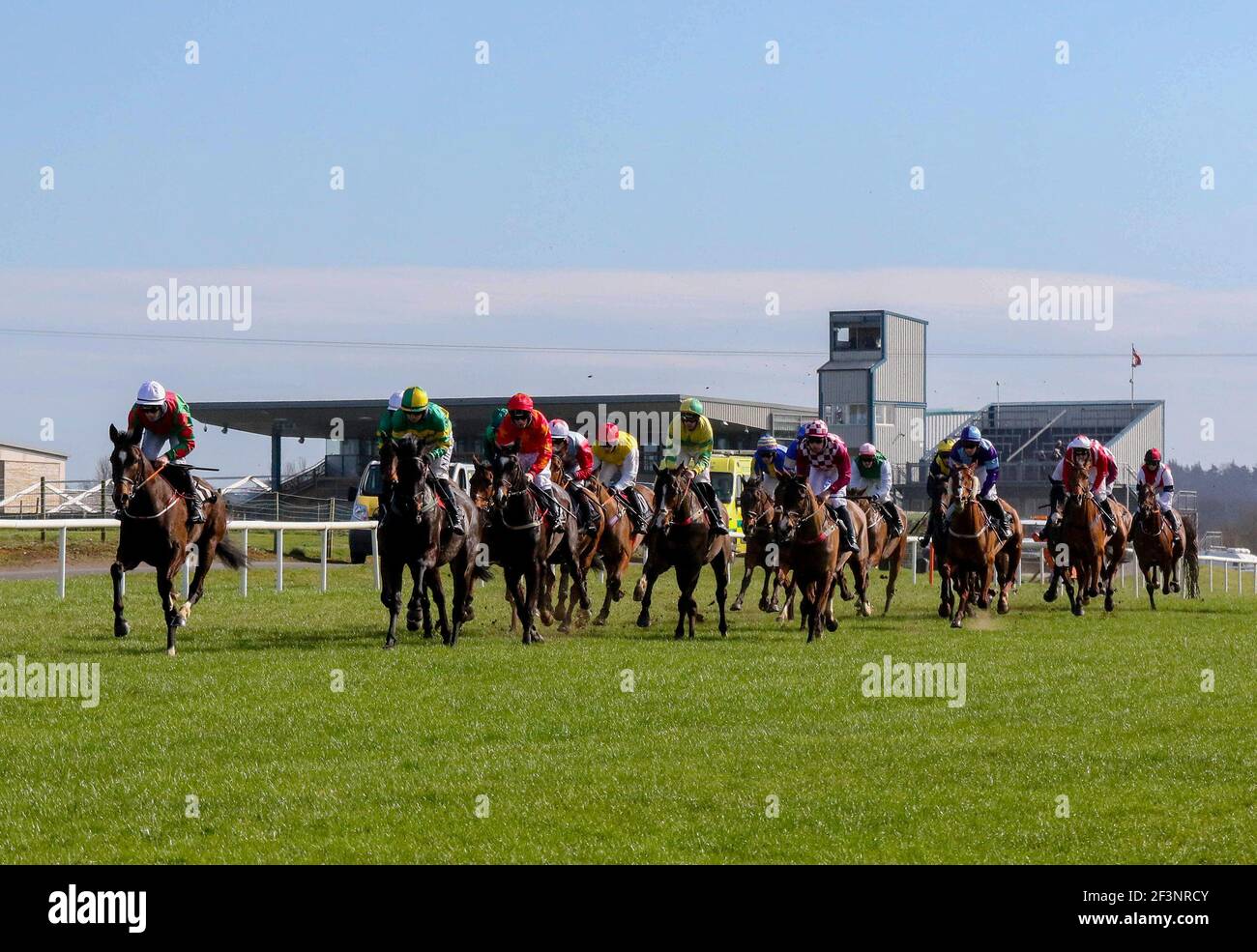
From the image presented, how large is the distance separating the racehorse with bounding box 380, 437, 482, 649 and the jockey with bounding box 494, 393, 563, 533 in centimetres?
64

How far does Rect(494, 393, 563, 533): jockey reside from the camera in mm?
15523

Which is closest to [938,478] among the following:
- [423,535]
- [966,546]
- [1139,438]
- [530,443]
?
[966,546]

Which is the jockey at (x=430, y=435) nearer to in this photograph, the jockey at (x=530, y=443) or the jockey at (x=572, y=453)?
the jockey at (x=530, y=443)

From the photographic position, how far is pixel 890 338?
207 feet

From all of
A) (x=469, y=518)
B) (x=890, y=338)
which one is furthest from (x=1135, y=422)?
(x=469, y=518)

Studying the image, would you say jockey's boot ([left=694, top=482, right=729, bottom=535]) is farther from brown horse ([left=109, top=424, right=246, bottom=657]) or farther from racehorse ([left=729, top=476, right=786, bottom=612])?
brown horse ([left=109, top=424, right=246, bottom=657])

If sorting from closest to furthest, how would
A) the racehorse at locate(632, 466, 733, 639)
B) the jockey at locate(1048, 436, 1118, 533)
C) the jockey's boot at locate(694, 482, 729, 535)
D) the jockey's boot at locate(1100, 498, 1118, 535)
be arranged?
the racehorse at locate(632, 466, 733, 639) → the jockey's boot at locate(694, 482, 729, 535) → the jockey at locate(1048, 436, 1118, 533) → the jockey's boot at locate(1100, 498, 1118, 535)

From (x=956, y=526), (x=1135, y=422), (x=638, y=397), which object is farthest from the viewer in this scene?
(x=1135, y=422)

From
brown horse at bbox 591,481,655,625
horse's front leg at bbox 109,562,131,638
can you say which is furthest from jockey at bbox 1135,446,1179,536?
horse's front leg at bbox 109,562,131,638

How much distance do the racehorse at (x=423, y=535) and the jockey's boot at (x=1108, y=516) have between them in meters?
9.19
